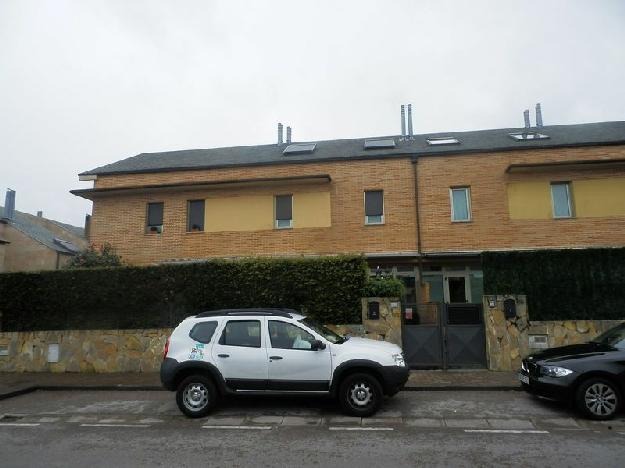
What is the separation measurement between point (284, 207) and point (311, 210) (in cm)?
108

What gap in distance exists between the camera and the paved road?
17.7 feet

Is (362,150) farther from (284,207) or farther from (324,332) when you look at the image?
(324,332)

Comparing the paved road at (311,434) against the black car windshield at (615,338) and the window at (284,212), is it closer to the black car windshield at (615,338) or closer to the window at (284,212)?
the black car windshield at (615,338)

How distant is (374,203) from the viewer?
16.7 m

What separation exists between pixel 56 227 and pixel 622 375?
131ft

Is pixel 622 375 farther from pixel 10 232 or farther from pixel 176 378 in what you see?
pixel 10 232

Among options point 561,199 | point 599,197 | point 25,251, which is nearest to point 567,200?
point 561,199

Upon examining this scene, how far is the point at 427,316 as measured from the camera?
36.8 ft

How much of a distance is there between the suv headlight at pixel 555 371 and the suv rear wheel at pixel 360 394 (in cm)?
274

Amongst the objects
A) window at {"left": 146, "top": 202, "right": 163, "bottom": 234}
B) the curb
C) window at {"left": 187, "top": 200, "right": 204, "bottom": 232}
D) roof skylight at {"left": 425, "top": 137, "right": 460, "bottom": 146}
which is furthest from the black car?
window at {"left": 146, "top": 202, "right": 163, "bottom": 234}

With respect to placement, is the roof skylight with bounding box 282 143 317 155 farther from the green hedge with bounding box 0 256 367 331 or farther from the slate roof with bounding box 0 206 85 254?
the slate roof with bounding box 0 206 85 254

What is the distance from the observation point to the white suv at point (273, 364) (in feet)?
23.3

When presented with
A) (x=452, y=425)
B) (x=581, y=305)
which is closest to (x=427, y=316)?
(x=581, y=305)

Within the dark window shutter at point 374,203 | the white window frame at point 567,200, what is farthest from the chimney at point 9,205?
the white window frame at point 567,200
